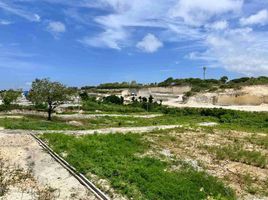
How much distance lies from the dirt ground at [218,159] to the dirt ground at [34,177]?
602cm

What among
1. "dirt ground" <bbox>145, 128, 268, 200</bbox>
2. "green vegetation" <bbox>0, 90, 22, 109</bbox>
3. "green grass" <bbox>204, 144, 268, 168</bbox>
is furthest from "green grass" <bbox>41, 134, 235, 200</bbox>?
"green vegetation" <bbox>0, 90, 22, 109</bbox>

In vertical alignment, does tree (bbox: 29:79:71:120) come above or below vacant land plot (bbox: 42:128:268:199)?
above

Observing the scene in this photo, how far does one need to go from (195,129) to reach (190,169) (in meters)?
17.3

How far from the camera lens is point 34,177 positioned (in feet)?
58.6

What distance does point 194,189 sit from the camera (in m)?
16.4

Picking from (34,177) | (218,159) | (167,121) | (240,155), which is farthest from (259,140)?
(34,177)

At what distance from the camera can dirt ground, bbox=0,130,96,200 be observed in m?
15.3

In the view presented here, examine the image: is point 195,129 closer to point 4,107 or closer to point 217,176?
point 217,176

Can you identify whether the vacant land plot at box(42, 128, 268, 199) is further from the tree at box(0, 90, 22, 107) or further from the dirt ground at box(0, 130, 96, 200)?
the tree at box(0, 90, 22, 107)

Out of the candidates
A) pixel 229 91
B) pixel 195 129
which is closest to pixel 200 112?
pixel 195 129

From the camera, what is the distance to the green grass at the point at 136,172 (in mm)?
15828

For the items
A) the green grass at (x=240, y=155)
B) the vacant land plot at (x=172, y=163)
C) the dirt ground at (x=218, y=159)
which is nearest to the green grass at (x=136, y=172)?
the vacant land plot at (x=172, y=163)

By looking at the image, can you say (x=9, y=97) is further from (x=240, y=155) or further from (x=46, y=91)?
(x=240, y=155)

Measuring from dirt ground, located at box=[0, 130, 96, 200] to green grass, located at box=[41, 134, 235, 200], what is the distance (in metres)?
1.03
